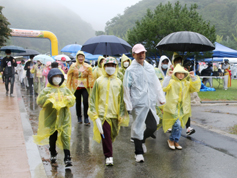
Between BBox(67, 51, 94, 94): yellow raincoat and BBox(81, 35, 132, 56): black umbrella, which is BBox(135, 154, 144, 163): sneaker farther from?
BBox(81, 35, 132, 56): black umbrella

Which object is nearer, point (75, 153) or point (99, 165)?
point (99, 165)

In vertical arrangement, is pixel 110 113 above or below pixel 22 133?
above

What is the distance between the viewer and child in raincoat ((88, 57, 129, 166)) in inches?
172

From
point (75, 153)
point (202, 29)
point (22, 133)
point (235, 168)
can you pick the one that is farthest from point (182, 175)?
point (202, 29)

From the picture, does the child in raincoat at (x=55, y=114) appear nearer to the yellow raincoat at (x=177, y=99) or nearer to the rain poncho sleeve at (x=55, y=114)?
the rain poncho sleeve at (x=55, y=114)

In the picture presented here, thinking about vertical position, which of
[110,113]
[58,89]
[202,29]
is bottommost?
[110,113]

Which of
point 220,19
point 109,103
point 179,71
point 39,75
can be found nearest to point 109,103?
point 109,103

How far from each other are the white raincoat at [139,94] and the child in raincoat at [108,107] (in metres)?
0.15

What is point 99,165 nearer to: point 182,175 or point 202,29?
point 182,175

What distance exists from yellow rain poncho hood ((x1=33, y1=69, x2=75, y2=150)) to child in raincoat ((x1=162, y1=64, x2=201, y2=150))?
1956mm

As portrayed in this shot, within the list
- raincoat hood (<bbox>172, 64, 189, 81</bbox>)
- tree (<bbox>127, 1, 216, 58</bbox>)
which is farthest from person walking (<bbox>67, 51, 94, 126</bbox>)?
tree (<bbox>127, 1, 216, 58</bbox>)

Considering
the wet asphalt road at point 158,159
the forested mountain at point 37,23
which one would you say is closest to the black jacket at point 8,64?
the wet asphalt road at point 158,159

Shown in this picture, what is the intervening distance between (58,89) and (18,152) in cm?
146

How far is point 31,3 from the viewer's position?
647ft
